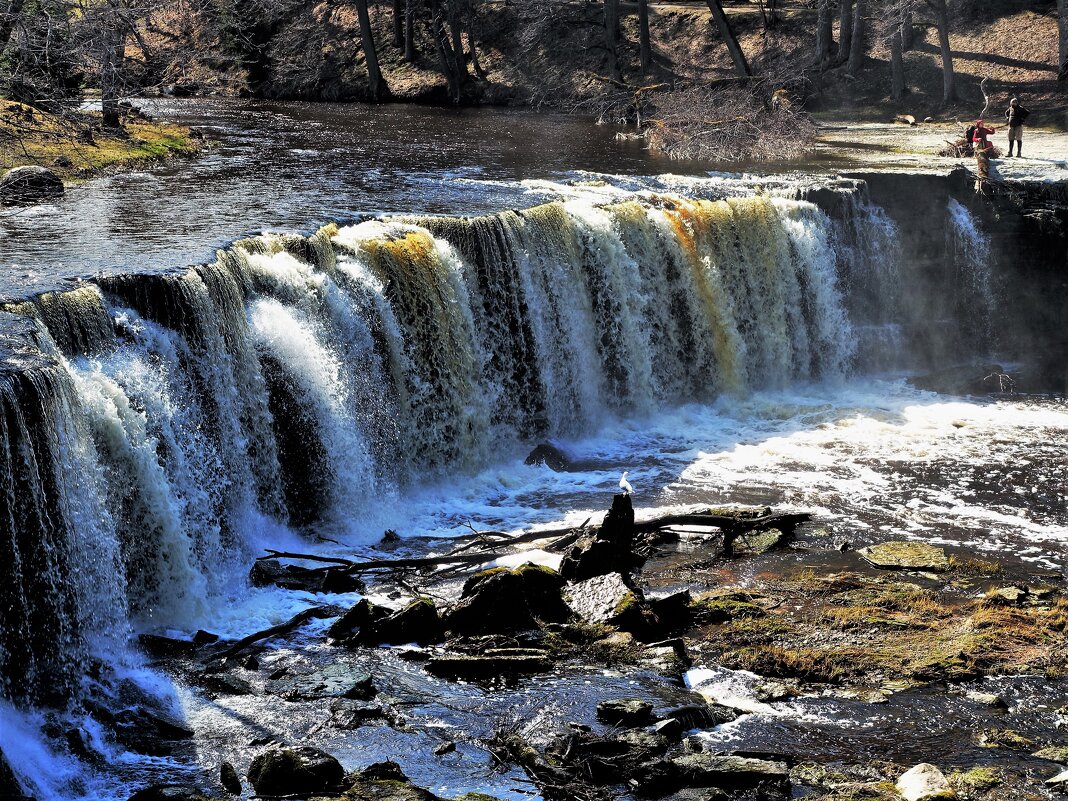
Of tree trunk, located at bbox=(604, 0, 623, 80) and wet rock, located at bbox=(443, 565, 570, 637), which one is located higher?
tree trunk, located at bbox=(604, 0, 623, 80)

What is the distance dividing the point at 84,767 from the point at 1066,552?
10354mm

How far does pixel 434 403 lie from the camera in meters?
16.7

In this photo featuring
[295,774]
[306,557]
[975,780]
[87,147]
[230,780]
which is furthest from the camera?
[87,147]

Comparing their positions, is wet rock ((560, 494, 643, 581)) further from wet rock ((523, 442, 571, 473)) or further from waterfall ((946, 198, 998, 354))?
waterfall ((946, 198, 998, 354))

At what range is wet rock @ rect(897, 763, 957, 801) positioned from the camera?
8438 millimetres

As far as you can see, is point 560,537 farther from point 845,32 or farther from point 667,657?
point 845,32

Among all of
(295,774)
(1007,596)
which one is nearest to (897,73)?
(1007,596)

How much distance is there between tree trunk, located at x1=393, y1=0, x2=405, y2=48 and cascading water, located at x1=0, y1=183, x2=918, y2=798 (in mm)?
26880

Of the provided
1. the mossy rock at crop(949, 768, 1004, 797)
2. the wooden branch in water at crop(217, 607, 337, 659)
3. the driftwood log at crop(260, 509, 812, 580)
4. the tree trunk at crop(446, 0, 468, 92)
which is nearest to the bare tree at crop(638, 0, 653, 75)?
the tree trunk at crop(446, 0, 468, 92)

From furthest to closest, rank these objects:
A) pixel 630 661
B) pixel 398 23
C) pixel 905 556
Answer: pixel 398 23
pixel 905 556
pixel 630 661

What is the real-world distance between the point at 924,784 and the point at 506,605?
4121 millimetres

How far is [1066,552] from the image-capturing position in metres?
13.8

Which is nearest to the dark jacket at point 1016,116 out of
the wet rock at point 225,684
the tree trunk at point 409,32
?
the wet rock at point 225,684

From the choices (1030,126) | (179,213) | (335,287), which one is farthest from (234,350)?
(1030,126)
